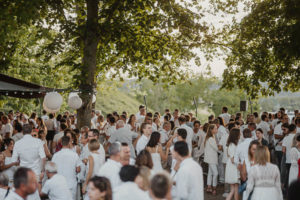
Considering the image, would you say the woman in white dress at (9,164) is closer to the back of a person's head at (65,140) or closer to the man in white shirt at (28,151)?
the man in white shirt at (28,151)

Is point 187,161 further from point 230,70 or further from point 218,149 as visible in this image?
point 230,70

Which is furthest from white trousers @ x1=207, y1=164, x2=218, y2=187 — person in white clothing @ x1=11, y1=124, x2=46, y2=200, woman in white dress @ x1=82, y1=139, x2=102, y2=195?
person in white clothing @ x1=11, y1=124, x2=46, y2=200

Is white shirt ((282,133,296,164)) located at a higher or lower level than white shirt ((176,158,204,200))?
higher

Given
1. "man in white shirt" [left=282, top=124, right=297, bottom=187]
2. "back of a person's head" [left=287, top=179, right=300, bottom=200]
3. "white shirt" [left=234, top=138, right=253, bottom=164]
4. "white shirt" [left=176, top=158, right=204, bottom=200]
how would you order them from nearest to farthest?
"back of a person's head" [left=287, top=179, right=300, bottom=200] < "white shirt" [left=176, top=158, right=204, bottom=200] < "white shirt" [left=234, top=138, right=253, bottom=164] < "man in white shirt" [left=282, top=124, right=297, bottom=187]

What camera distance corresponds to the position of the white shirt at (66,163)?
7.93 metres

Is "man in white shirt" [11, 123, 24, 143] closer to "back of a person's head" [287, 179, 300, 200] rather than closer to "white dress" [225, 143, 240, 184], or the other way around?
"white dress" [225, 143, 240, 184]

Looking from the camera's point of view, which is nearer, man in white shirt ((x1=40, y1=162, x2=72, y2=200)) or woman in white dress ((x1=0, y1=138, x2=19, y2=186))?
man in white shirt ((x1=40, y1=162, x2=72, y2=200))

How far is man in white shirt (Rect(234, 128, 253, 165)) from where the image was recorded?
8836mm

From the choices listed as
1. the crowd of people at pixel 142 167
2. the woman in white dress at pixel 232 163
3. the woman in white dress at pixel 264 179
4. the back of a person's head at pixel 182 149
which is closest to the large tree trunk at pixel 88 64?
the crowd of people at pixel 142 167

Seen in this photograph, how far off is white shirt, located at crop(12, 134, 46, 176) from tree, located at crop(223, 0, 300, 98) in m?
8.32

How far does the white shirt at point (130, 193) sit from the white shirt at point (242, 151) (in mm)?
4239

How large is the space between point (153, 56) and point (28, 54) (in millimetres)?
13152

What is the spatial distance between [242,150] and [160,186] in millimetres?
4982

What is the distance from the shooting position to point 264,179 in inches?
262
